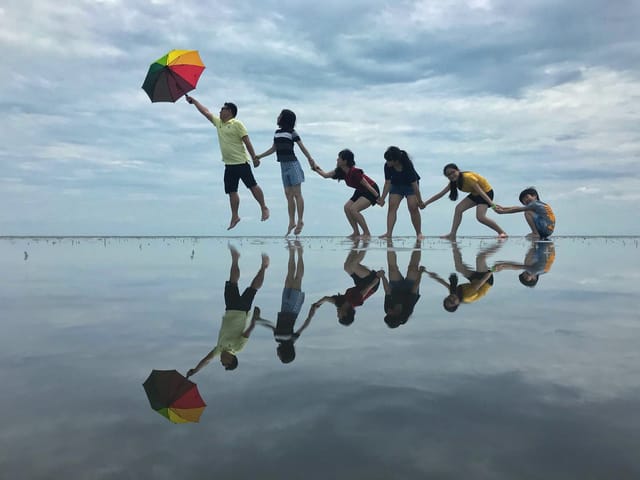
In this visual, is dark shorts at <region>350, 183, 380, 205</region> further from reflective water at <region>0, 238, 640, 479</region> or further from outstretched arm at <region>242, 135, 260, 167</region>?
reflective water at <region>0, 238, 640, 479</region>

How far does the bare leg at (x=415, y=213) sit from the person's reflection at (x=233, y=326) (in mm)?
10563

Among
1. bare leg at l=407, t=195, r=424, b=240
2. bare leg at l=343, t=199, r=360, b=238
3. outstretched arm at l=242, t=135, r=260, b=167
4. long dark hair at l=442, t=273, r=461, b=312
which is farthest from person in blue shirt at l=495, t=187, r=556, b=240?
long dark hair at l=442, t=273, r=461, b=312

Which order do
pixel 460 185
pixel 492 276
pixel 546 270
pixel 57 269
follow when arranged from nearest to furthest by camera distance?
pixel 492 276 → pixel 546 270 → pixel 57 269 → pixel 460 185

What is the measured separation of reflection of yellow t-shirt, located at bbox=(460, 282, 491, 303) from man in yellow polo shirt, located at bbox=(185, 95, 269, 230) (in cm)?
952

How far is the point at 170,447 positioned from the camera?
1537 mm

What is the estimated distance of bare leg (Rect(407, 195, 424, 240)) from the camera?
1548 centimetres

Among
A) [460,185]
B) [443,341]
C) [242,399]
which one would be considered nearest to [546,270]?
[443,341]

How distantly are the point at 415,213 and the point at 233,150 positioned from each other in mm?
5747

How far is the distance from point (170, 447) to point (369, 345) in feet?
4.51

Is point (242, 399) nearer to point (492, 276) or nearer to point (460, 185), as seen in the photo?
point (492, 276)

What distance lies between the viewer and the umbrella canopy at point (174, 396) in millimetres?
1804

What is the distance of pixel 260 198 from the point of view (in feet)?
47.5

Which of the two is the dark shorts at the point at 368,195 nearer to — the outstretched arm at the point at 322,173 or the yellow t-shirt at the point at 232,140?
the outstretched arm at the point at 322,173

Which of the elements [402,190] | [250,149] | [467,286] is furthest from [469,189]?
[467,286]
